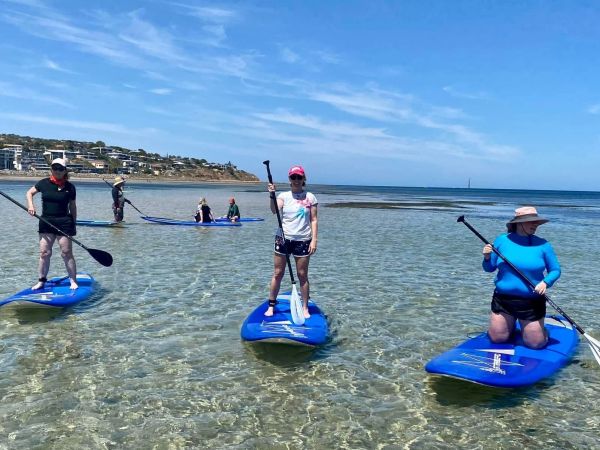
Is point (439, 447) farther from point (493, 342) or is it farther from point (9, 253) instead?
point (9, 253)

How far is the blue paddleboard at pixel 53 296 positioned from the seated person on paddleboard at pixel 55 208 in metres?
0.29

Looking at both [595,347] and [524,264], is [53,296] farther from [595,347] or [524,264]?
[595,347]

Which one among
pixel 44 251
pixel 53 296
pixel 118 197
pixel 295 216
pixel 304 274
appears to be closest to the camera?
pixel 295 216

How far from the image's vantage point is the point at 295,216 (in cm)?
802

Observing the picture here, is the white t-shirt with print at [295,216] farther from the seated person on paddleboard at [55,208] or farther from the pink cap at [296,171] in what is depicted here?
the seated person on paddleboard at [55,208]

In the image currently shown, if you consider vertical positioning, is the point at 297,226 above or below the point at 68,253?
above

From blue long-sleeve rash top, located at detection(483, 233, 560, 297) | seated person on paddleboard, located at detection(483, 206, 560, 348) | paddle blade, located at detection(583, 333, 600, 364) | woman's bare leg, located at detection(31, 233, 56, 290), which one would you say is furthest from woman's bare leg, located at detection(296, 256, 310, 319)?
woman's bare leg, located at detection(31, 233, 56, 290)

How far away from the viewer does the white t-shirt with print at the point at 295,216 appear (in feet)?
26.3

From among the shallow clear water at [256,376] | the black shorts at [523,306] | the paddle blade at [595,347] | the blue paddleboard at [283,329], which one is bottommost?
the shallow clear water at [256,376]

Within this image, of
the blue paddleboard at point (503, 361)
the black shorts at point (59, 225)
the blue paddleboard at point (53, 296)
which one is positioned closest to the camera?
the blue paddleboard at point (503, 361)

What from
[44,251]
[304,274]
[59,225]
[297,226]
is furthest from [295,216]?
[44,251]

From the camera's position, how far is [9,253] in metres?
15.1

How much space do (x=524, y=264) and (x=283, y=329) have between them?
11.7ft

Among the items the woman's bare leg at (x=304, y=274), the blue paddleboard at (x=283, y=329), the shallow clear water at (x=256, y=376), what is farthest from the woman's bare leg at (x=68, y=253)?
the woman's bare leg at (x=304, y=274)
